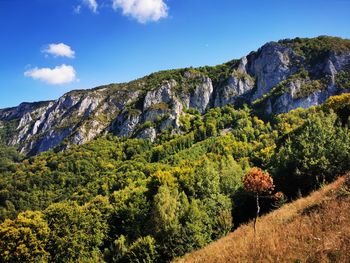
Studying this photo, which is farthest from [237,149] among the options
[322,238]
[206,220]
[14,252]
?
[322,238]

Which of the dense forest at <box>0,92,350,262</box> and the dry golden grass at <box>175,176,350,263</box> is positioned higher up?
the dry golden grass at <box>175,176,350,263</box>

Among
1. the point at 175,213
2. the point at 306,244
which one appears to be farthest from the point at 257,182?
the point at 175,213

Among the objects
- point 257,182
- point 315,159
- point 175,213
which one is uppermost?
point 257,182

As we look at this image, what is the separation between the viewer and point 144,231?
57.4 m

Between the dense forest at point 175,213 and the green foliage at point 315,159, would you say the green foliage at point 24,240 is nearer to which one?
the dense forest at point 175,213

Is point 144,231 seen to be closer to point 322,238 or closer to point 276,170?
point 276,170

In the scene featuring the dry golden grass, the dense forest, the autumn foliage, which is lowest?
the dense forest

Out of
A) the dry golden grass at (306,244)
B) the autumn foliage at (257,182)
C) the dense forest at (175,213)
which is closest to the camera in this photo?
the dry golden grass at (306,244)

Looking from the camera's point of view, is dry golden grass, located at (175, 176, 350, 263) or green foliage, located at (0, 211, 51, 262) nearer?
dry golden grass, located at (175, 176, 350, 263)

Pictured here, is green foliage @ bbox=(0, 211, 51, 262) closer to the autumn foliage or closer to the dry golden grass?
the autumn foliage

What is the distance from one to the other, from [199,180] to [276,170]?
17.7m

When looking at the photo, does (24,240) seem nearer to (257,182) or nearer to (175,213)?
(175,213)

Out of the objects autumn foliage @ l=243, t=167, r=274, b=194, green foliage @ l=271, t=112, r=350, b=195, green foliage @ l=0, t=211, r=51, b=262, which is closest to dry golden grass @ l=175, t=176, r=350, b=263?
autumn foliage @ l=243, t=167, r=274, b=194

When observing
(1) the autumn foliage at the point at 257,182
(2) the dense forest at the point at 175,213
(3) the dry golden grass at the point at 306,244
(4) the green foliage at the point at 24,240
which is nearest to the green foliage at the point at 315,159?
(2) the dense forest at the point at 175,213
